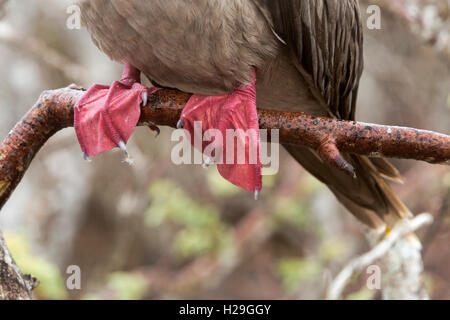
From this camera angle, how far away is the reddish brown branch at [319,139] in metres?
2.23

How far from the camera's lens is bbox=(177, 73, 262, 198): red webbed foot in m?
2.57

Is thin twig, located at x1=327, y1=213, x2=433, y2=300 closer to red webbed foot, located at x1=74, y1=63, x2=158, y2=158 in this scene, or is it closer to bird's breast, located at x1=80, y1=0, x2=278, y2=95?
bird's breast, located at x1=80, y1=0, x2=278, y2=95

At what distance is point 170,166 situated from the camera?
7.81 m

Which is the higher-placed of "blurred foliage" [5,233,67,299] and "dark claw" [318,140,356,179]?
"dark claw" [318,140,356,179]

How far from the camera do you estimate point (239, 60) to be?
272 cm

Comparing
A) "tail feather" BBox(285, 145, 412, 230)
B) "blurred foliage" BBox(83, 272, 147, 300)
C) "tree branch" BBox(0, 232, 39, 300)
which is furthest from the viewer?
"blurred foliage" BBox(83, 272, 147, 300)

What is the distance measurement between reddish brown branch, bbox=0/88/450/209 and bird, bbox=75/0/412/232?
196 millimetres

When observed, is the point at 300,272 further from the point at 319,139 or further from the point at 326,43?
the point at 319,139

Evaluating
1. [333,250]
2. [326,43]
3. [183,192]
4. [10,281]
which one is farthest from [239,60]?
[183,192]

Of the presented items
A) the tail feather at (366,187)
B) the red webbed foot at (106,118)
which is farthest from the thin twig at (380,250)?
the red webbed foot at (106,118)

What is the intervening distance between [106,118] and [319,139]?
3.51 ft

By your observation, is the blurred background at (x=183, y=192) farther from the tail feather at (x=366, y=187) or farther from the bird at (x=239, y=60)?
the bird at (x=239, y=60)

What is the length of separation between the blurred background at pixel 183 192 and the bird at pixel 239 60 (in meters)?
3.12

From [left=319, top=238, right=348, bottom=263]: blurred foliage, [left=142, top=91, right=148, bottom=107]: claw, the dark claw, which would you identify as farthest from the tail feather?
[left=319, top=238, right=348, bottom=263]: blurred foliage
